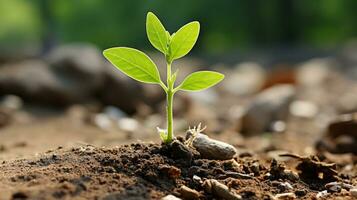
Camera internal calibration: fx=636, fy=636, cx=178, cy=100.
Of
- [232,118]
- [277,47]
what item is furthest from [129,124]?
[277,47]

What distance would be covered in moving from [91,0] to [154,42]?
15116mm

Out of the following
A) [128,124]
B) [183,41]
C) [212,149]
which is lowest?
[212,149]

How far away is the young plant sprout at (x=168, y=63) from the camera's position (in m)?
2.15

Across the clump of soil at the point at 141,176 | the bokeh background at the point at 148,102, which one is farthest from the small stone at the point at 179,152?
the bokeh background at the point at 148,102

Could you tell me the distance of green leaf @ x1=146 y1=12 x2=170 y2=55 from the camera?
2.17 metres

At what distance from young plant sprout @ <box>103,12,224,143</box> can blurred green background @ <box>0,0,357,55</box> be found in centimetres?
1423

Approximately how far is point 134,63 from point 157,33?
0.13m

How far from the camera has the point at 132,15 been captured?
1780 centimetres

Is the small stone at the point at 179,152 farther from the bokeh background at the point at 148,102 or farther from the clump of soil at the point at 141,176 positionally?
the bokeh background at the point at 148,102

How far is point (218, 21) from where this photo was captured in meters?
20.2

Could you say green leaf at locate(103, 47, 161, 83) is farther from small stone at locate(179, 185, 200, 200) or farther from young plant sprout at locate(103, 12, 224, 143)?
small stone at locate(179, 185, 200, 200)

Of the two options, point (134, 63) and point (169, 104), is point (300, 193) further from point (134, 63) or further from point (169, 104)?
point (134, 63)

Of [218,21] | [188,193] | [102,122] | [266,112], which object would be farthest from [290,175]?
[218,21]

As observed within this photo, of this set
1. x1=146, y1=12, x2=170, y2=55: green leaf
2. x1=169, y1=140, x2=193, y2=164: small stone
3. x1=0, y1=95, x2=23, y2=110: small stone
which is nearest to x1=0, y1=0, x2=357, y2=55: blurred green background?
x1=0, y1=95, x2=23, y2=110: small stone
